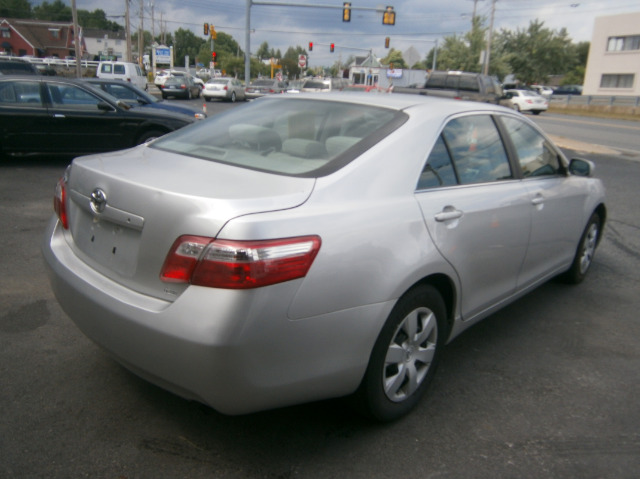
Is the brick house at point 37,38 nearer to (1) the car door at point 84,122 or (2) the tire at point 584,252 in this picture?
(1) the car door at point 84,122

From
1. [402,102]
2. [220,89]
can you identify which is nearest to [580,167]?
[402,102]

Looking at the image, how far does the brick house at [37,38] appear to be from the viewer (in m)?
83.0

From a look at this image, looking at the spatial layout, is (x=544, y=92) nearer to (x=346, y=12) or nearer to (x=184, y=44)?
(x=346, y=12)

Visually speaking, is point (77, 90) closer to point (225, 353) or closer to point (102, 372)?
point (102, 372)

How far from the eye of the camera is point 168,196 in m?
2.36

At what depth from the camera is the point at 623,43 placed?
177ft

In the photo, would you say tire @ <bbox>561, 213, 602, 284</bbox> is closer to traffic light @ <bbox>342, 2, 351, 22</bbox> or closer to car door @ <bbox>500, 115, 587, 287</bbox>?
car door @ <bbox>500, 115, 587, 287</bbox>

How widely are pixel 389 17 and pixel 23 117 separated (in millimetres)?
23678

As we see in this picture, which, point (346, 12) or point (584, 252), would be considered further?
point (346, 12)

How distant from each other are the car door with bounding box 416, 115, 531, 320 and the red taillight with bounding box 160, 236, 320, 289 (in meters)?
0.87

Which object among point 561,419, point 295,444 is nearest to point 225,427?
point 295,444

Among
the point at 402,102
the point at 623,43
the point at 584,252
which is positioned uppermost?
the point at 623,43

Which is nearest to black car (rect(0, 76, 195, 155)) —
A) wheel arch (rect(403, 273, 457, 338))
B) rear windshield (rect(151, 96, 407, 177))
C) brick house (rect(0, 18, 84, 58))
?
rear windshield (rect(151, 96, 407, 177))

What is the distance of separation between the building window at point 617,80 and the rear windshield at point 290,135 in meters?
58.8
